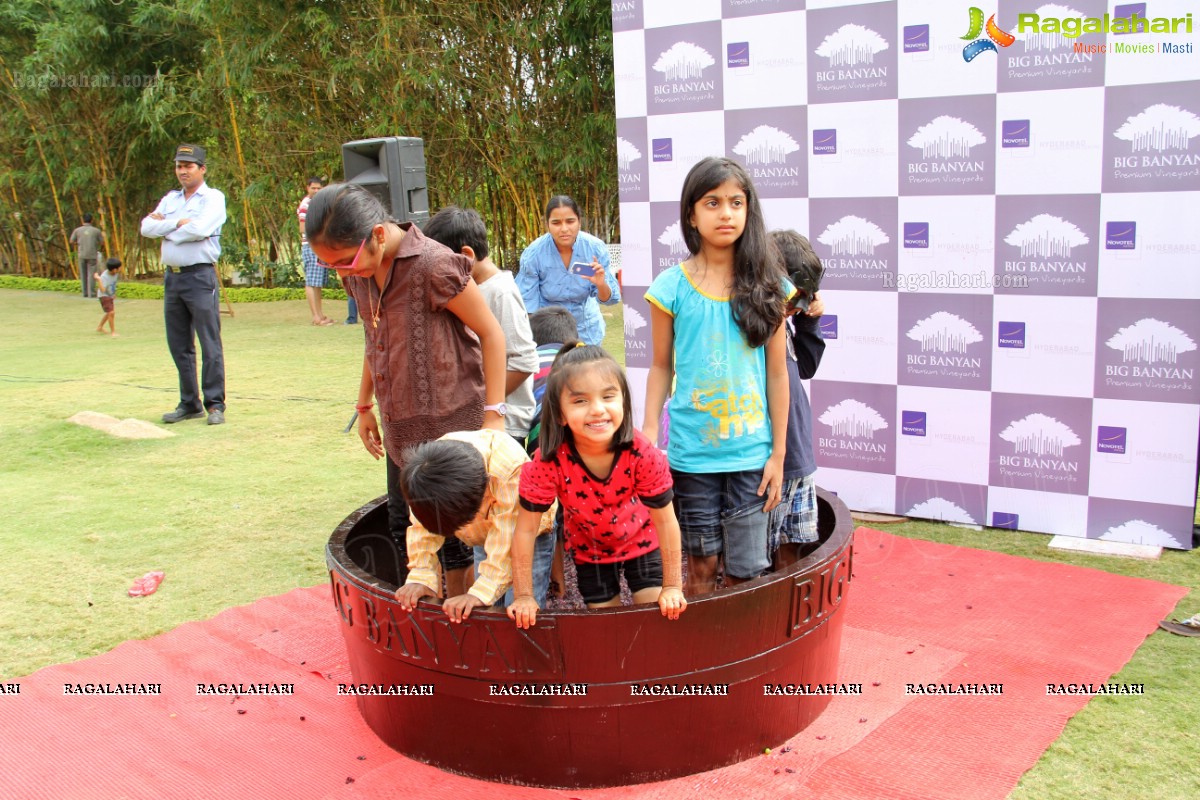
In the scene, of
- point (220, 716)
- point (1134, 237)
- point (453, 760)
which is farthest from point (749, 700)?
point (1134, 237)

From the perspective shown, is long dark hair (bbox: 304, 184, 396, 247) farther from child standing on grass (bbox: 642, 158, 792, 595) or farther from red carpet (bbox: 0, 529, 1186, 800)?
red carpet (bbox: 0, 529, 1186, 800)

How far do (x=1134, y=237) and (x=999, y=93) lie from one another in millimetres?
669

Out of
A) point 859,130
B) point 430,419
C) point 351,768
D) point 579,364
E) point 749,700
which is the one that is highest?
point 859,130

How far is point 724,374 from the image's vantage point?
2.37 m

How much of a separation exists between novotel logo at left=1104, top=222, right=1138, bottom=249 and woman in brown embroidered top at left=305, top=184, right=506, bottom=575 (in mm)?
2203

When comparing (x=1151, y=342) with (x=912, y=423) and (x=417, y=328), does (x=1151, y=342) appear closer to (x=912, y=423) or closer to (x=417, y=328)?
(x=912, y=423)

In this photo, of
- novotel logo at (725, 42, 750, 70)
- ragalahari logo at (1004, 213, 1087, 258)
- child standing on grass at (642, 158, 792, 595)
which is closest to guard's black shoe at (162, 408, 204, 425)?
novotel logo at (725, 42, 750, 70)

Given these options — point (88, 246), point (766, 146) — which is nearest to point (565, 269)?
point (766, 146)

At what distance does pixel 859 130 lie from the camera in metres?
3.77

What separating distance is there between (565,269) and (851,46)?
152 cm

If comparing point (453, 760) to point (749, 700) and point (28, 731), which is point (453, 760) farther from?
point (28, 731)

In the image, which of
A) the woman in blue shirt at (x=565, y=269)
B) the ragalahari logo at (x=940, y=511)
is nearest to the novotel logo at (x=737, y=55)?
the woman in blue shirt at (x=565, y=269)

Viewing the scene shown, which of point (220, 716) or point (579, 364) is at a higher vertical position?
point (579, 364)

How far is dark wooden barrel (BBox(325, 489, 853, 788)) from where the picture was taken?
2.08 meters
